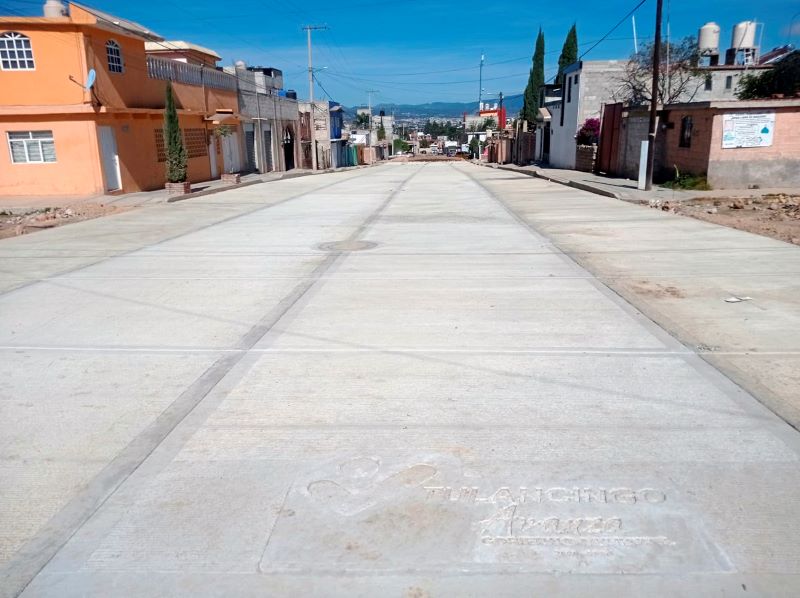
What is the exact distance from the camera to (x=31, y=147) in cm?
2370

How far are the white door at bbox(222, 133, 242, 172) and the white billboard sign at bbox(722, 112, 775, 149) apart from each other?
2456cm

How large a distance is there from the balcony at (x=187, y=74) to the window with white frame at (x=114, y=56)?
239 centimetres

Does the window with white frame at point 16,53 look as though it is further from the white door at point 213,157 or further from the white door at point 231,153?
the white door at point 231,153

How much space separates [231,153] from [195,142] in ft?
19.6

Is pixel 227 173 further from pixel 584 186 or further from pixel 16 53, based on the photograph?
pixel 584 186

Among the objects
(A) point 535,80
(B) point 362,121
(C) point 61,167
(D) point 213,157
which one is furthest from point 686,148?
(B) point 362,121

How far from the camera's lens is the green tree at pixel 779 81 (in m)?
28.7

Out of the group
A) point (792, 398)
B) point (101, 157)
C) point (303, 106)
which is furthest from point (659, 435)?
point (303, 106)

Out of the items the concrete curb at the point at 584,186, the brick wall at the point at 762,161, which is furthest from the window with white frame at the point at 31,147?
the brick wall at the point at 762,161

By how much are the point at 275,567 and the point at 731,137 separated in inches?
868

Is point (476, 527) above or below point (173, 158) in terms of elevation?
below

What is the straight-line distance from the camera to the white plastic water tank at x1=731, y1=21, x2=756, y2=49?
150 ft

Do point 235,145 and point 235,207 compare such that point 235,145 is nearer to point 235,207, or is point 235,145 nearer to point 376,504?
point 235,207

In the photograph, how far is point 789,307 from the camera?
282 inches
